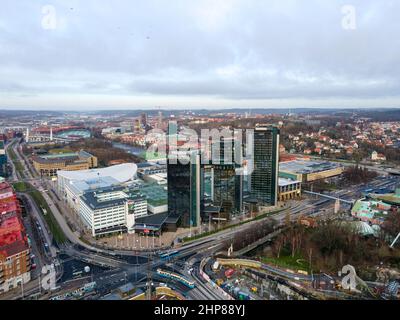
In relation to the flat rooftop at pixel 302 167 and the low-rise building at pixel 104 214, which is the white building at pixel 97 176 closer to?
the low-rise building at pixel 104 214

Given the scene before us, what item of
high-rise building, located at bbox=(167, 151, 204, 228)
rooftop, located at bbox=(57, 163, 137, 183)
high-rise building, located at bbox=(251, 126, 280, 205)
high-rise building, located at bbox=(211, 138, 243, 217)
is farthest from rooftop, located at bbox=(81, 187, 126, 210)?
high-rise building, located at bbox=(251, 126, 280, 205)

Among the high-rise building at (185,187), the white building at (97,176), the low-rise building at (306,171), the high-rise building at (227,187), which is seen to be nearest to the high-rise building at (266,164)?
the high-rise building at (227,187)

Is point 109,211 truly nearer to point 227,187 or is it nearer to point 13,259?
point 13,259

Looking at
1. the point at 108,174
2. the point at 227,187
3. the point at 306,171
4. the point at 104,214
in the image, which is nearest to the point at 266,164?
the point at 227,187

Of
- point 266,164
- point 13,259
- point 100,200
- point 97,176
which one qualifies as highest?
point 266,164
